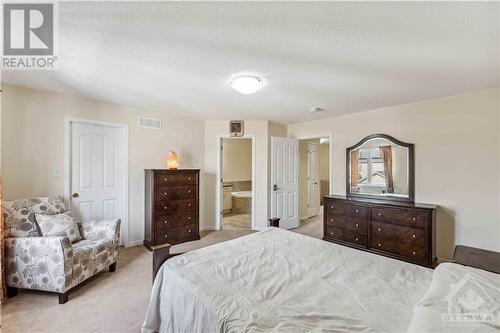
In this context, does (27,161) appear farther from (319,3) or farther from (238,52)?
(319,3)

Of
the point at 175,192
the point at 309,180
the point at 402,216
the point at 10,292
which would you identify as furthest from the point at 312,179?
the point at 10,292

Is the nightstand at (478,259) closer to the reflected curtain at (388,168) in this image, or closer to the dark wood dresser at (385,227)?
the dark wood dresser at (385,227)

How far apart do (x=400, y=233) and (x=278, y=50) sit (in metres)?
2.89

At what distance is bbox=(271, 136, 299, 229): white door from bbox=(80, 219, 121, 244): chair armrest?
282 cm

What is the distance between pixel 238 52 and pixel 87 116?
2731mm

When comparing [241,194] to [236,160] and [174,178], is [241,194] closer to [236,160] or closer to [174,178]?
[236,160]

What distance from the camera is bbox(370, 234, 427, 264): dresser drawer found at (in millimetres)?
2996

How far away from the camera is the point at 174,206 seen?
386 centimetres

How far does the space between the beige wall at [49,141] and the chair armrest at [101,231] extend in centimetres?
77

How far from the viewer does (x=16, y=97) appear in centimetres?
286

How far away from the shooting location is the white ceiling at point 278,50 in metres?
1.45

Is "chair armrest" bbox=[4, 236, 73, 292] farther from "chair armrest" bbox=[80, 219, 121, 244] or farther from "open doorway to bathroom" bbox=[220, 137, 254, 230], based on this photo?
"open doorway to bathroom" bbox=[220, 137, 254, 230]

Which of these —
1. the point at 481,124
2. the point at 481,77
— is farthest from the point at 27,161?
the point at 481,124

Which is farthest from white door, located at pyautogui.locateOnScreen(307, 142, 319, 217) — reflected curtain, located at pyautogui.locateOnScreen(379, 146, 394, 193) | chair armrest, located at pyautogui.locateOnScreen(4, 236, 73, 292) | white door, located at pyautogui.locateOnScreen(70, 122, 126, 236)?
chair armrest, located at pyautogui.locateOnScreen(4, 236, 73, 292)
